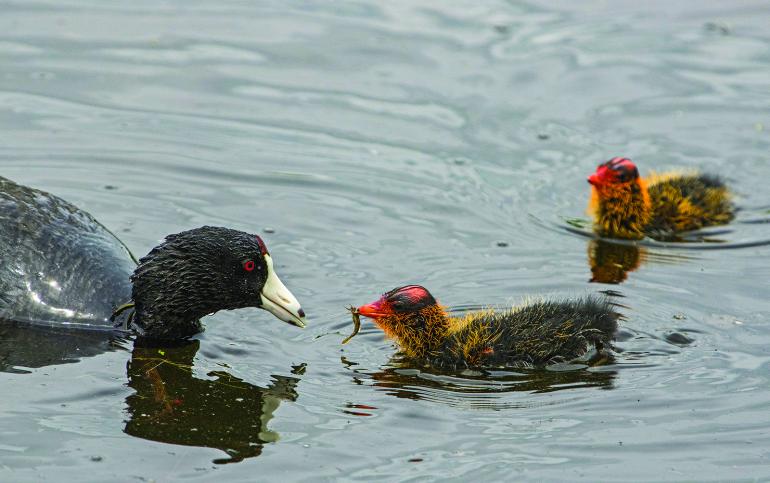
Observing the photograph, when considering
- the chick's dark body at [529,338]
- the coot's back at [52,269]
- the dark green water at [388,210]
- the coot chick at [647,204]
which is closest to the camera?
the dark green water at [388,210]

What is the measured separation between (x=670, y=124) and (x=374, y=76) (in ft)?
9.90

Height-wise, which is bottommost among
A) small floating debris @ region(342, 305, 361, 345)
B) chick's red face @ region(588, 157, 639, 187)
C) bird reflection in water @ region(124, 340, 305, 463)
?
bird reflection in water @ region(124, 340, 305, 463)

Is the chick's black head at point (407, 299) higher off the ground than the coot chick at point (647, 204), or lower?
lower

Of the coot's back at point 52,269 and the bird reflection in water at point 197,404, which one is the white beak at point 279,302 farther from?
the coot's back at point 52,269

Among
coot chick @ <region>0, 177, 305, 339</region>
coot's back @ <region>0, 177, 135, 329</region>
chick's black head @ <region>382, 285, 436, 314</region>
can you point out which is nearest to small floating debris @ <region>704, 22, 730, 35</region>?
chick's black head @ <region>382, 285, 436, 314</region>

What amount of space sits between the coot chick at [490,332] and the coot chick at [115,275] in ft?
2.03

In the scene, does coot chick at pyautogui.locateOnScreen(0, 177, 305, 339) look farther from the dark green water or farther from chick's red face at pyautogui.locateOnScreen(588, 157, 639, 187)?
chick's red face at pyautogui.locateOnScreen(588, 157, 639, 187)

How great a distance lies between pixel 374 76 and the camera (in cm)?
1397

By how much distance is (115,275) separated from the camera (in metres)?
9.30

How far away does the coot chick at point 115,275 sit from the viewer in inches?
342

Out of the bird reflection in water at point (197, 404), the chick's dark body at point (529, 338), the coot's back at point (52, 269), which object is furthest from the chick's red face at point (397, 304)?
the coot's back at point (52, 269)

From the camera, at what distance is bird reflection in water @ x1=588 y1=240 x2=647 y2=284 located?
10.2m

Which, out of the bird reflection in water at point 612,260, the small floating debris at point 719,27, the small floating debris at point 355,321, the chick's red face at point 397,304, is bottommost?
the small floating debris at point 355,321

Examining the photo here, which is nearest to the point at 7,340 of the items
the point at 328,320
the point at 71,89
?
the point at 328,320
